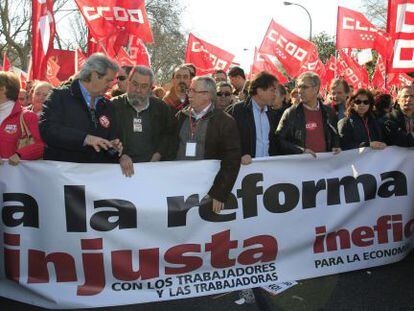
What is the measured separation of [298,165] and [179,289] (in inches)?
60.3

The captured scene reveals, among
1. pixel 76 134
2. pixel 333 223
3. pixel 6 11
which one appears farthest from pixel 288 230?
pixel 6 11

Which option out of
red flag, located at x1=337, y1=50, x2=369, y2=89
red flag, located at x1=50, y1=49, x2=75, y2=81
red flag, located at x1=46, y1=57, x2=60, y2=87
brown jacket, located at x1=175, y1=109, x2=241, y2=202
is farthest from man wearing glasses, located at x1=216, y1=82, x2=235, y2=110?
red flag, located at x1=50, y1=49, x2=75, y2=81

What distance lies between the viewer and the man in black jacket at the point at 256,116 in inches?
176

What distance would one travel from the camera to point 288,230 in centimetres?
431

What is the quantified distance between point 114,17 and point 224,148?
4.21 metres

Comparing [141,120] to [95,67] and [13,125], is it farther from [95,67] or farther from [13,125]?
[13,125]

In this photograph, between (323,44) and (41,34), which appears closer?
(41,34)

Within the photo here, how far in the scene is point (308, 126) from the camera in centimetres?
482

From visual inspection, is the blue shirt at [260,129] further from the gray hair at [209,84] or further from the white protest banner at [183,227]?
the gray hair at [209,84]

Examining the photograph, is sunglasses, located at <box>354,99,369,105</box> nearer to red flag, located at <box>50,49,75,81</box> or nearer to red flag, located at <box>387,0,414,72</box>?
red flag, located at <box>387,0,414,72</box>

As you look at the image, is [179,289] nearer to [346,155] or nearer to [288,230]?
[288,230]

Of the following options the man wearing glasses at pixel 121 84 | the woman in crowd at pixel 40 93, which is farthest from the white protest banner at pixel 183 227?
the man wearing glasses at pixel 121 84

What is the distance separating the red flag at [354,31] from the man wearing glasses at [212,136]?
6.60 m

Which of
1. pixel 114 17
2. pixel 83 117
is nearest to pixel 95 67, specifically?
pixel 83 117
